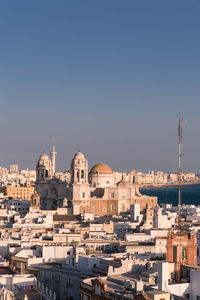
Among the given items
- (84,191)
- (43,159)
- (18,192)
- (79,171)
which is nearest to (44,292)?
(84,191)

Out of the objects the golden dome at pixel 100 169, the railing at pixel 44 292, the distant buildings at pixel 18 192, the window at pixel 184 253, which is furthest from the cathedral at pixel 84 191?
the window at pixel 184 253

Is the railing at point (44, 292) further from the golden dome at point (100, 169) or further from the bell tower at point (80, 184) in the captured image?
the golden dome at point (100, 169)

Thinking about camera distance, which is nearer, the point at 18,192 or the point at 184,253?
the point at 184,253

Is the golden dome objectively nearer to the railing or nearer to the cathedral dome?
the cathedral dome

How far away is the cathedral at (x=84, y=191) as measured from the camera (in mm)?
72000

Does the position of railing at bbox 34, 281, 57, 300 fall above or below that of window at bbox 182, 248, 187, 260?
below

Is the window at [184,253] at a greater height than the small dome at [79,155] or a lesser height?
lesser

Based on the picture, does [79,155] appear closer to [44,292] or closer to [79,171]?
[79,171]

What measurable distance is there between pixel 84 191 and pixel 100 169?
899 centimetres

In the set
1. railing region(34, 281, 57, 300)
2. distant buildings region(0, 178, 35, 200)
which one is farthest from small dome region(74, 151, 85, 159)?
railing region(34, 281, 57, 300)

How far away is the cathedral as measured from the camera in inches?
2835

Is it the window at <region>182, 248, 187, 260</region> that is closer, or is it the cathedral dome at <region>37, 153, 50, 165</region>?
the window at <region>182, 248, 187, 260</region>

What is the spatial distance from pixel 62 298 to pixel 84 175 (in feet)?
136

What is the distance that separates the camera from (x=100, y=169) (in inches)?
Result: 3179
